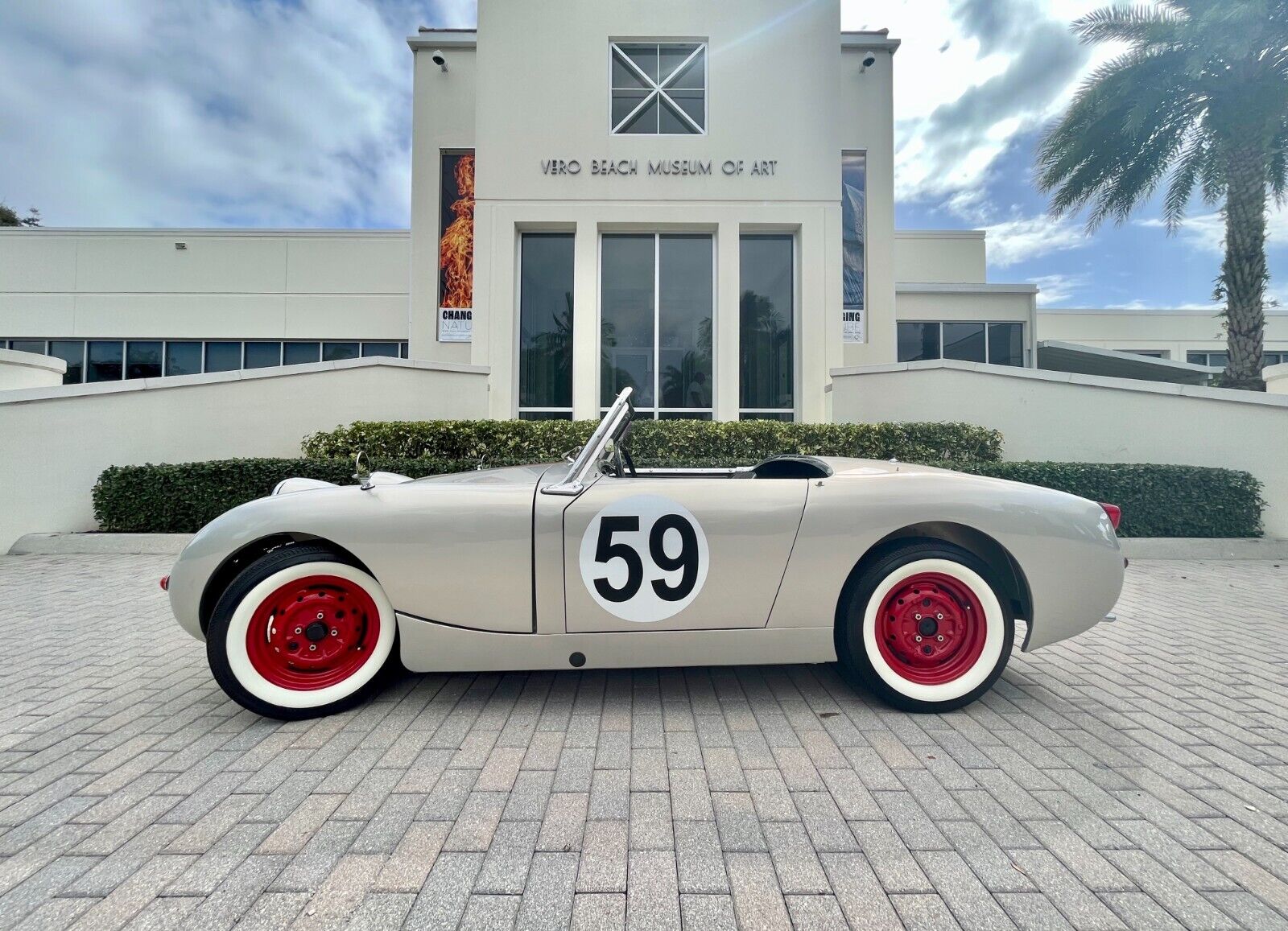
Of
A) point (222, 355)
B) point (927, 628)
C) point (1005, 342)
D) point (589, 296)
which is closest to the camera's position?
point (927, 628)

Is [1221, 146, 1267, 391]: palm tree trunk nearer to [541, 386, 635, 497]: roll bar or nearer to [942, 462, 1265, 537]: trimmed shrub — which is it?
[942, 462, 1265, 537]: trimmed shrub

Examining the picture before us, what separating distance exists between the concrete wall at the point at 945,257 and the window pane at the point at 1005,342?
9.97 ft

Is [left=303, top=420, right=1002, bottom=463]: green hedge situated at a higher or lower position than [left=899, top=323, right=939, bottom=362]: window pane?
lower

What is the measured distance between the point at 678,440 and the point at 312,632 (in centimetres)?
556

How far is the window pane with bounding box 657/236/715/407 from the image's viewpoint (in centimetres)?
1005

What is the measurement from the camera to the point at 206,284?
14.3 metres

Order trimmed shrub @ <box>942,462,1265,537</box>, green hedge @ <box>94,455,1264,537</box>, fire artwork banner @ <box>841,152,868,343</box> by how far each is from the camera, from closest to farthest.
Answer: green hedge @ <box>94,455,1264,537</box> < trimmed shrub @ <box>942,462,1265,537</box> < fire artwork banner @ <box>841,152,868,343</box>

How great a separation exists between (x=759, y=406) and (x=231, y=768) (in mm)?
9163

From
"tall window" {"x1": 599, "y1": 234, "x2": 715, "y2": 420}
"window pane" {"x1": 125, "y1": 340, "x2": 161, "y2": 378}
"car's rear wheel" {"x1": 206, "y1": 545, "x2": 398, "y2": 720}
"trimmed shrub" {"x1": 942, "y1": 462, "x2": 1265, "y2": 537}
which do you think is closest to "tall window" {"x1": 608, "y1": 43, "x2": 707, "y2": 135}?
"tall window" {"x1": 599, "y1": 234, "x2": 715, "y2": 420}

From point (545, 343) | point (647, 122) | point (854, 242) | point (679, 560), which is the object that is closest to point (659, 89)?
point (647, 122)

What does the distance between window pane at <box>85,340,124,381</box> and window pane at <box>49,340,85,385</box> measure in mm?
169

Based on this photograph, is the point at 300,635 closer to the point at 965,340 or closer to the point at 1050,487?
the point at 1050,487

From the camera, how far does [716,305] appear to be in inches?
393

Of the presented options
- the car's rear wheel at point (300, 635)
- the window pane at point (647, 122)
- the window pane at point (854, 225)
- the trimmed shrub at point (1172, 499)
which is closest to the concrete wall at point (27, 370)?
the car's rear wheel at point (300, 635)
